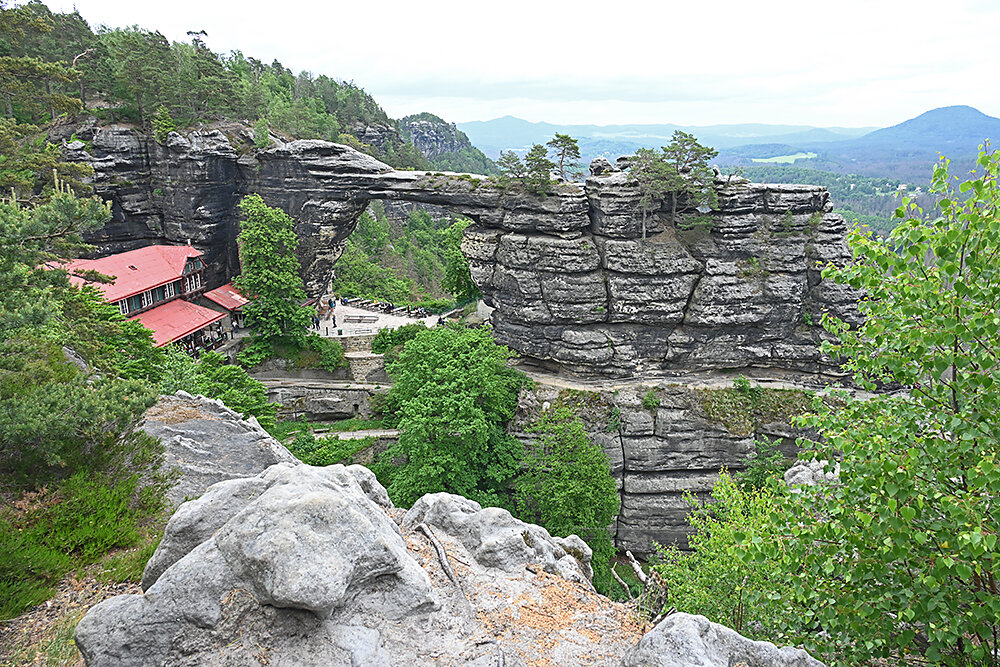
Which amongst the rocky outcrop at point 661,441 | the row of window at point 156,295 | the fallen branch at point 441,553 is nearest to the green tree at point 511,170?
the rocky outcrop at point 661,441

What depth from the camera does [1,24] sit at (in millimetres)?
16719

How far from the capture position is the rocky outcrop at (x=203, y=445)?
1052 centimetres

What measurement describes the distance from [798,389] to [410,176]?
2440 cm

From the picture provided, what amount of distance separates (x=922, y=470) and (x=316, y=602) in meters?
6.65

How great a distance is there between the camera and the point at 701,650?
232 inches

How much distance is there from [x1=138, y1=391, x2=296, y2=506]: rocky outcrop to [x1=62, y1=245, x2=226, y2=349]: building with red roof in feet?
51.8

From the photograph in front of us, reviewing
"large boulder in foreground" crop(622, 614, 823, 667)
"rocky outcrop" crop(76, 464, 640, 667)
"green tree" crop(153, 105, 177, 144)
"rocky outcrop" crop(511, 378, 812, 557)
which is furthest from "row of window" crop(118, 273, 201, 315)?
"large boulder in foreground" crop(622, 614, 823, 667)

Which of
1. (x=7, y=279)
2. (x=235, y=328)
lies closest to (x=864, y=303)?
(x=7, y=279)

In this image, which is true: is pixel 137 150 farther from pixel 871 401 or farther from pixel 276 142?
pixel 871 401

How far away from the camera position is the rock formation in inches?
215

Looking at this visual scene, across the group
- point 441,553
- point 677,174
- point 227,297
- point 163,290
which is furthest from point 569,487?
point 163,290

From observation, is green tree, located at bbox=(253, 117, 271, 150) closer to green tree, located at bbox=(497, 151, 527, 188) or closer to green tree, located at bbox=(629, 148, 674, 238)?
green tree, located at bbox=(497, 151, 527, 188)

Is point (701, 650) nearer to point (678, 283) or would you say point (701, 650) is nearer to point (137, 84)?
point (678, 283)

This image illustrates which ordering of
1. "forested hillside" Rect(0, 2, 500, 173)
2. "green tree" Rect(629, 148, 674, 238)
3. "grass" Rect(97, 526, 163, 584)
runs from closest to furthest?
"grass" Rect(97, 526, 163, 584), "green tree" Rect(629, 148, 674, 238), "forested hillside" Rect(0, 2, 500, 173)
